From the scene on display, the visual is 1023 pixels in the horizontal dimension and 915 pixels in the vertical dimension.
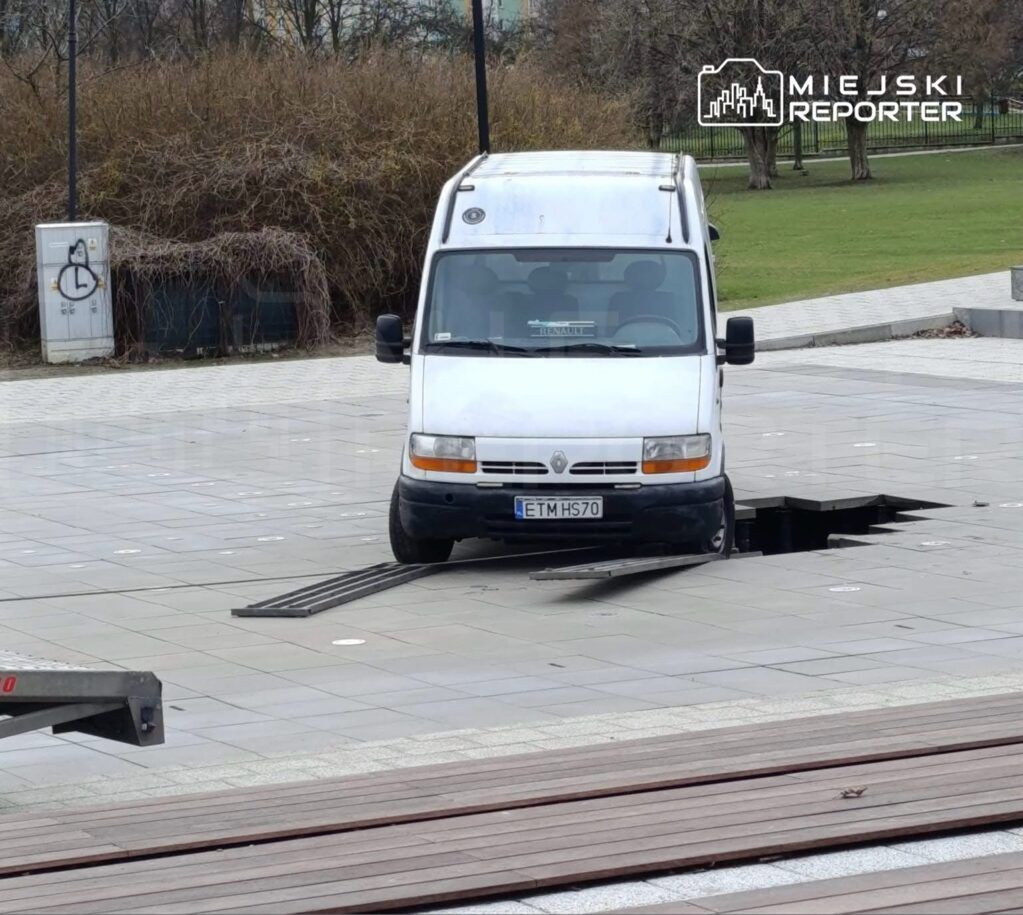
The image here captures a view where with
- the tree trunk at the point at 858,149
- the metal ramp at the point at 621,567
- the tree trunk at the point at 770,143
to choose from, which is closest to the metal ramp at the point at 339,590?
the metal ramp at the point at 621,567

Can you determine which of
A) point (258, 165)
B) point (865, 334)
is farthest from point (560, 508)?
point (258, 165)

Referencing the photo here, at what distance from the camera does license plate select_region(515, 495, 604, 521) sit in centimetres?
1063

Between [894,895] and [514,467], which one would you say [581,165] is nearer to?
[514,467]

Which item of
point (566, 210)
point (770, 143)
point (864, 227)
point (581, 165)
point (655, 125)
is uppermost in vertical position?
point (655, 125)

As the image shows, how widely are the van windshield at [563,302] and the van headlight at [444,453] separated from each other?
2.24 ft

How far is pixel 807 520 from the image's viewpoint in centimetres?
1281

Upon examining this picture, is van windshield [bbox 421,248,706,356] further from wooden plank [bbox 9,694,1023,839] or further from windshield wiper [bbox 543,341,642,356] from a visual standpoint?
wooden plank [bbox 9,694,1023,839]

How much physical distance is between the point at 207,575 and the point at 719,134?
222 feet

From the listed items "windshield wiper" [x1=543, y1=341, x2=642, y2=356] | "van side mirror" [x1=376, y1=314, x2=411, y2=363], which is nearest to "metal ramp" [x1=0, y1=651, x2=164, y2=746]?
"windshield wiper" [x1=543, y1=341, x2=642, y2=356]

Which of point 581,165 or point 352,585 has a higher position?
point 581,165

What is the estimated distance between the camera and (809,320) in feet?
82.2

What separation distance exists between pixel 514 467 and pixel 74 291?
1365cm

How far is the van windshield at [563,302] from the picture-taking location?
11.4 meters

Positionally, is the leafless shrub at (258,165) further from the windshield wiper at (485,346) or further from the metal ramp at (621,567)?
the metal ramp at (621,567)
